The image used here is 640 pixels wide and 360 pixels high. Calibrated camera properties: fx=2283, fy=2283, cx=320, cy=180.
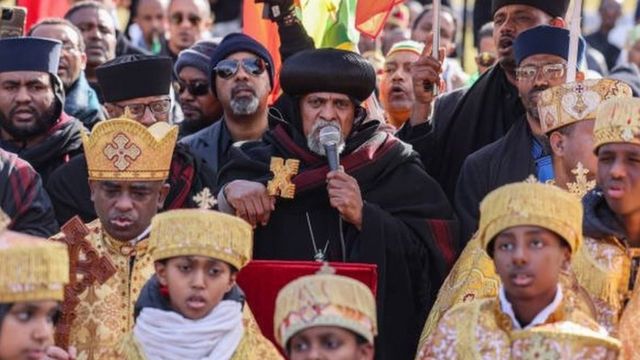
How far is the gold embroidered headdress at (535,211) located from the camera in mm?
10047

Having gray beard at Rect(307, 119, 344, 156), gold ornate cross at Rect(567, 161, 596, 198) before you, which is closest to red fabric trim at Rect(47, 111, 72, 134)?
gray beard at Rect(307, 119, 344, 156)

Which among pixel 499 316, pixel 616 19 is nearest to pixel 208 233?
pixel 499 316

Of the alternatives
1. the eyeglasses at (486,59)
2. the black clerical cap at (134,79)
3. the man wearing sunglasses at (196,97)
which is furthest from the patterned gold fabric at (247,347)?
the eyeglasses at (486,59)

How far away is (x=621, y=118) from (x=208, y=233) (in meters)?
2.02

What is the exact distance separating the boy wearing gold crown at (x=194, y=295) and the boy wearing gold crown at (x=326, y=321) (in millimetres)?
440

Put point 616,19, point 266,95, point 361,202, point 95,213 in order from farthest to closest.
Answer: point 616,19
point 266,95
point 95,213
point 361,202

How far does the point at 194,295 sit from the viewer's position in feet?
34.3

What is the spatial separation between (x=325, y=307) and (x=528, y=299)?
90 cm

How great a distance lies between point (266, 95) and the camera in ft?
45.6

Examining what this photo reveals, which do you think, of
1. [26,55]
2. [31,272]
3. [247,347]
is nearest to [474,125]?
Result: [26,55]

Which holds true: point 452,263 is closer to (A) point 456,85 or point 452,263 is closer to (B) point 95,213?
(B) point 95,213

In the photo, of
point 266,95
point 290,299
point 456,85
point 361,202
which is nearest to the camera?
point 290,299

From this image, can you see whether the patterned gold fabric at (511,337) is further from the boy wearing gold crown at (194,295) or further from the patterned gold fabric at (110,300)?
the patterned gold fabric at (110,300)

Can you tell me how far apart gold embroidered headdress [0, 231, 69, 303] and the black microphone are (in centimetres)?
217
